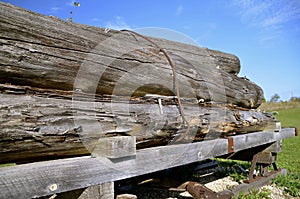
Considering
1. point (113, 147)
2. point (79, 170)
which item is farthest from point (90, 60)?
point (79, 170)

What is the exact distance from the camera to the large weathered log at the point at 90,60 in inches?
76.2

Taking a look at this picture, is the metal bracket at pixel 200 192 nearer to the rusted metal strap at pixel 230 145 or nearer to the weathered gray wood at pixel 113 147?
the rusted metal strap at pixel 230 145

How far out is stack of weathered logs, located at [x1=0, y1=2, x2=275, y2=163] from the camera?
6.15 feet

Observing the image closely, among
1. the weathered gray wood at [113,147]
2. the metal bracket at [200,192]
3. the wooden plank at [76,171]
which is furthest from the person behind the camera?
the metal bracket at [200,192]

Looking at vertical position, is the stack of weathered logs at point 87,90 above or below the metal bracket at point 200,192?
above

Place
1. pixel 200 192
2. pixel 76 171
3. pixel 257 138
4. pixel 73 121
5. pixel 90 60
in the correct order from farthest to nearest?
pixel 257 138, pixel 200 192, pixel 90 60, pixel 73 121, pixel 76 171

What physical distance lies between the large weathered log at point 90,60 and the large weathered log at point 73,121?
5.4 inches

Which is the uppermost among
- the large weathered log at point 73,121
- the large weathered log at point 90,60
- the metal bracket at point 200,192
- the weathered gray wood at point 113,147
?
the large weathered log at point 90,60

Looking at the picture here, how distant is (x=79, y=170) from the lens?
1.99 m

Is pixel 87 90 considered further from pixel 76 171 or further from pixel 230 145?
pixel 230 145

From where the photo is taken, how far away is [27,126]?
1.83m

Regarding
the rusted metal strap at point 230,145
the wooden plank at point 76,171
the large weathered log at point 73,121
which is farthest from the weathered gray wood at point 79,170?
the rusted metal strap at point 230,145

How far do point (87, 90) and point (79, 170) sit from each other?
2.29ft

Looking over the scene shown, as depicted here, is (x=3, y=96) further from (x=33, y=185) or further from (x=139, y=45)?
(x=139, y=45)
